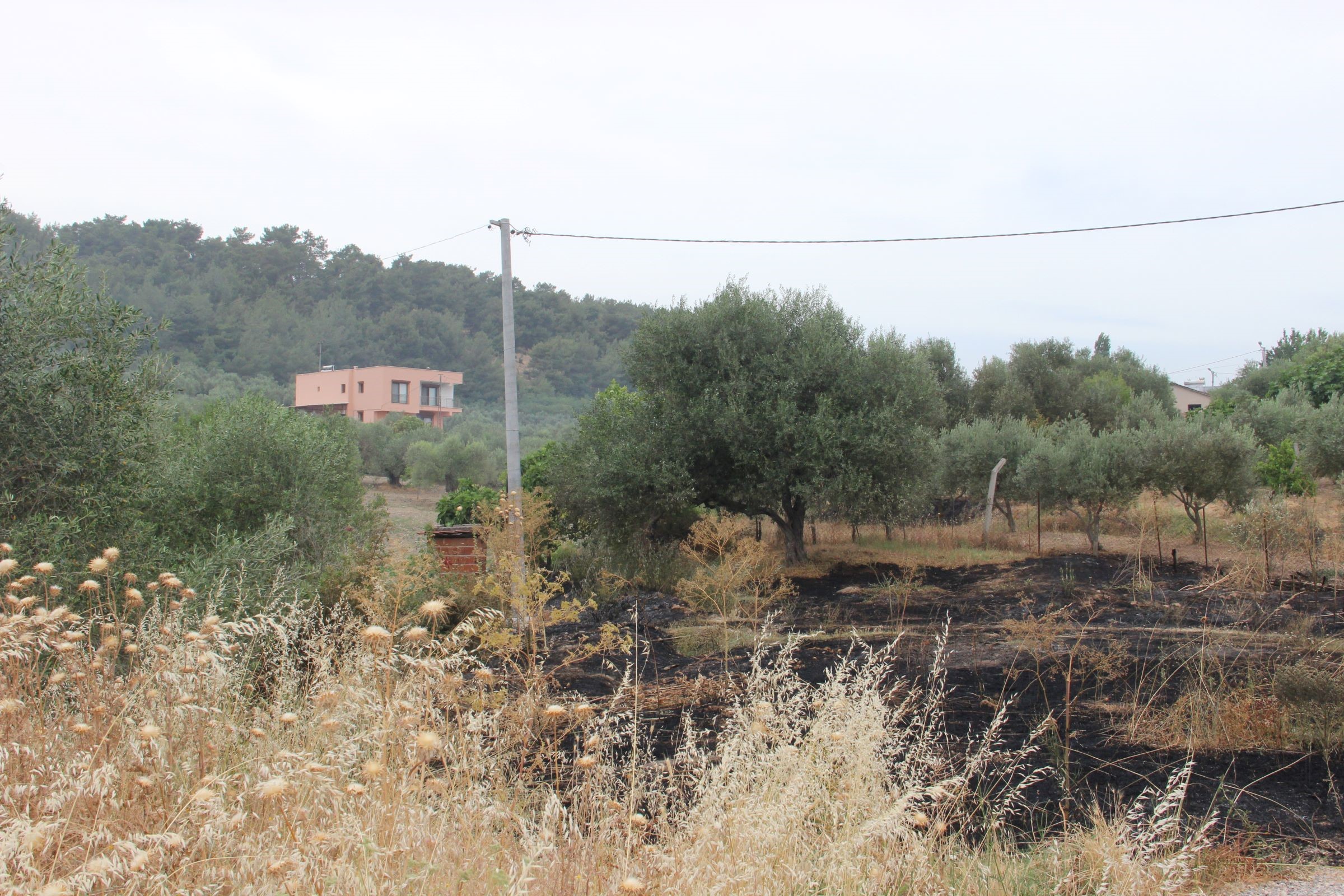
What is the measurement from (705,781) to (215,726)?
1645 millimetres

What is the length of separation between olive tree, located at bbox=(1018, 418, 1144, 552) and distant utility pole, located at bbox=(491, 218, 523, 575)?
35.9ft

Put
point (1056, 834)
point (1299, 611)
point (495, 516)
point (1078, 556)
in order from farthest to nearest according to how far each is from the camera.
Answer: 1. point (1078, 556)
2. point (495, 516)
3. point (1299, 611)
4. point (1056, 834)

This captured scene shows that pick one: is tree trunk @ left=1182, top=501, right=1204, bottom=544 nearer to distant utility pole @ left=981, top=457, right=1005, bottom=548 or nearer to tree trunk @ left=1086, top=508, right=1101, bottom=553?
tree trunk @ left=1086, top=508, right=1101, bottom=553

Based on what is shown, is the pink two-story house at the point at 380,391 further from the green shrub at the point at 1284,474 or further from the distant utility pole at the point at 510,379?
the green shrub at the point at 1284,474

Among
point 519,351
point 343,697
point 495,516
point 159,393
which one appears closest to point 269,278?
point 519,351

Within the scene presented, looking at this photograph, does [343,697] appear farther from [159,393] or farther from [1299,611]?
[1299,611]

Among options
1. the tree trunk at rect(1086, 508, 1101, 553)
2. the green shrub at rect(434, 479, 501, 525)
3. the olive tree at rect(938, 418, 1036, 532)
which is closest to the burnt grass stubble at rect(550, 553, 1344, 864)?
the tree trunk at rect(1086, 508, 1101, 553)

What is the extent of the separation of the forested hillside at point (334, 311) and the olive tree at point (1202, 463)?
→ 3500 cm

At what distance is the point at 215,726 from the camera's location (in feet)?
9.29

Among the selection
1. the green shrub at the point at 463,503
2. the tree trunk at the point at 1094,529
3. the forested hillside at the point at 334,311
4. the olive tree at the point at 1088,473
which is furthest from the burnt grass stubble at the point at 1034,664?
the forested hillside at the point at 334,311

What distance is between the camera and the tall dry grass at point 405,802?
7.03 feet

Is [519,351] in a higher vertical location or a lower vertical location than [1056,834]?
higher

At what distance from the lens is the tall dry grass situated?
214 cm

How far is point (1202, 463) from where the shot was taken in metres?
16.8
